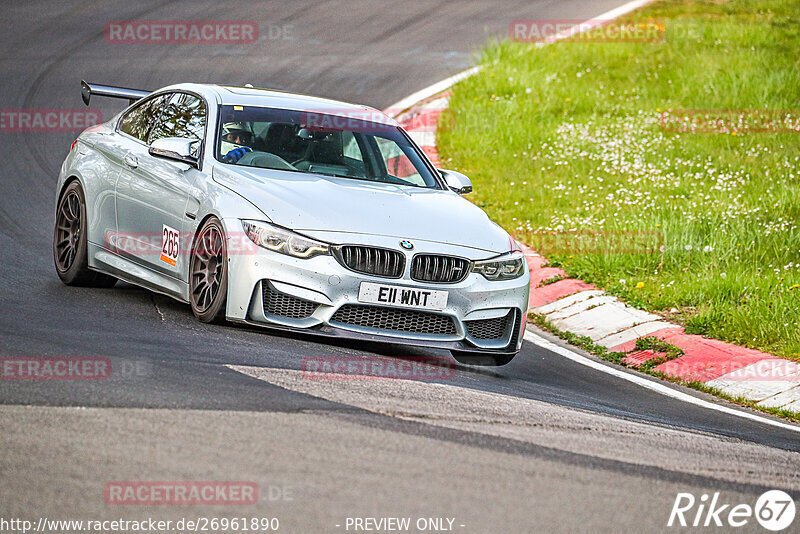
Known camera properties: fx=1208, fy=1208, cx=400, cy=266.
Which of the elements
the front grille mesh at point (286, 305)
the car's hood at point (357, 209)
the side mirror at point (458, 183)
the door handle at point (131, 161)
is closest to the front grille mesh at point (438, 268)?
the car's hood at point (357, 209)

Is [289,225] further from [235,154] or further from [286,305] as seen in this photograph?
[235,154]

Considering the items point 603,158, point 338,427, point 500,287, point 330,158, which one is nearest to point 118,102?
point 603,158

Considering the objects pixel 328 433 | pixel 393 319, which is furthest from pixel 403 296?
pixel 328 433

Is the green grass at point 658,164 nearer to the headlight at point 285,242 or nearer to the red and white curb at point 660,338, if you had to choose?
the red and white curb at point 660,338

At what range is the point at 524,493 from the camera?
4742 millimetres

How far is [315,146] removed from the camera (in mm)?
8484

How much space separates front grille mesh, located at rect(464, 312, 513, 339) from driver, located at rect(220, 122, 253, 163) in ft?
6.44

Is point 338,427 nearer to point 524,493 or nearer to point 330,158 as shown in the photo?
point 524,493

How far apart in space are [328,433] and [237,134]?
11.9 ft

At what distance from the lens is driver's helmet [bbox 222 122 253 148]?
826 cm

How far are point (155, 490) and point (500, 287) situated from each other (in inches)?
146

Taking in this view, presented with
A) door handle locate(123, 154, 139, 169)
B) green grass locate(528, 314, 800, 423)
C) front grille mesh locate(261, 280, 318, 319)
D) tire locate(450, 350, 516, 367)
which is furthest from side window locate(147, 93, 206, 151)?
green grass locate(528, 314, 800, 423)

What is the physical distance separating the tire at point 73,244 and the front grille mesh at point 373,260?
250 centimetres

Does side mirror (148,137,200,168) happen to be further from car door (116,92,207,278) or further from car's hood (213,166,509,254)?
car's hood (213,166,509,254)
